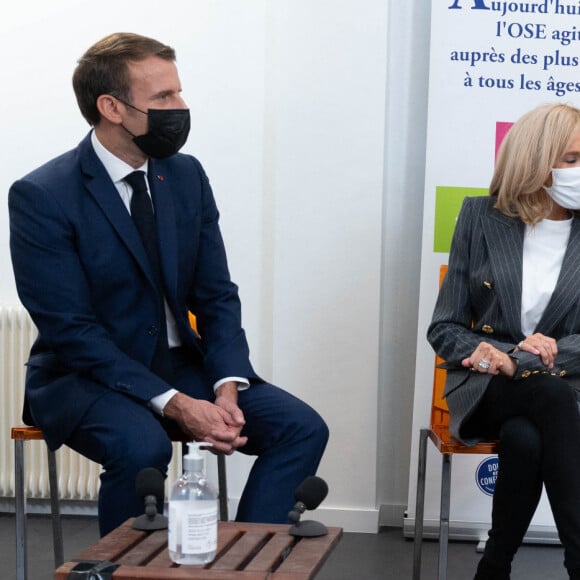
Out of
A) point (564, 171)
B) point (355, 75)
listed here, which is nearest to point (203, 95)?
point (355, 75)

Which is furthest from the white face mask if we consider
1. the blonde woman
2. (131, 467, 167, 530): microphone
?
(131, 467, 167, 530): microphone

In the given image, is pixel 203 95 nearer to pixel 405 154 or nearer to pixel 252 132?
pixel 252 132

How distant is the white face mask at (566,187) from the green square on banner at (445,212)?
61 cm

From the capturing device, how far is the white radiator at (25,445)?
3.84 m

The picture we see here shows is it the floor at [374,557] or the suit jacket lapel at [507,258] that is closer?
the suit jacket lapel at [507,258]

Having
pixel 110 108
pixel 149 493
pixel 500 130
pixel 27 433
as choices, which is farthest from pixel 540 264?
pixel 27 433

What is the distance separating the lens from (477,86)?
3.49m

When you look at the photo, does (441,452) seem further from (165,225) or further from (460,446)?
(165,225)

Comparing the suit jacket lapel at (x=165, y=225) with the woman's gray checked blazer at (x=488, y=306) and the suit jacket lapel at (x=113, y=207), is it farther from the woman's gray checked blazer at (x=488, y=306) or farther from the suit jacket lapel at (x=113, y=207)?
the woman's gray checked blazer at (x=488, y=306)

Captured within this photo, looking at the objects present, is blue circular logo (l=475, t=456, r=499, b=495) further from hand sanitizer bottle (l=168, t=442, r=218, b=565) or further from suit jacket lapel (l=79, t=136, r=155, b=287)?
hand sanitizer bottle (l=168, t=442, r=218, b=565)

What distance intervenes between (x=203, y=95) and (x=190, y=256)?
1.15 metres

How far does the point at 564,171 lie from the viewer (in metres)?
2.87

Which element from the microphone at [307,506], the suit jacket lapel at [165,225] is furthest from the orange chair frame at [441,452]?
the suit jacket lapel at [165,225]

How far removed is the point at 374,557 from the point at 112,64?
1864 mm
